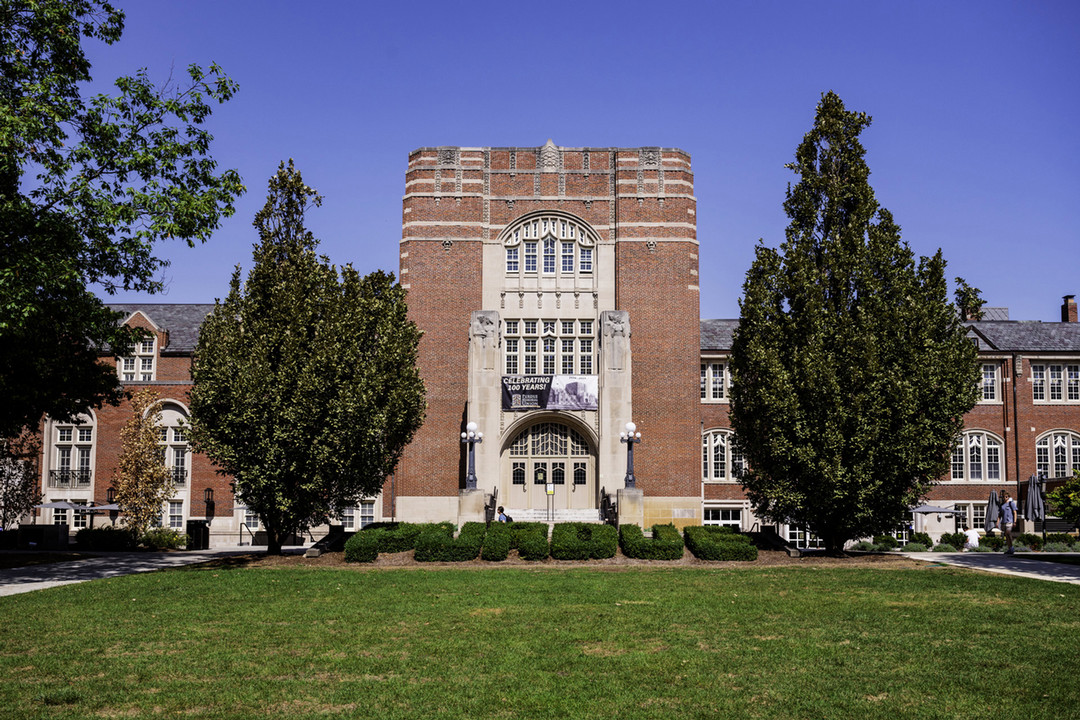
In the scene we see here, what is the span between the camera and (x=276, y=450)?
83.7 feet

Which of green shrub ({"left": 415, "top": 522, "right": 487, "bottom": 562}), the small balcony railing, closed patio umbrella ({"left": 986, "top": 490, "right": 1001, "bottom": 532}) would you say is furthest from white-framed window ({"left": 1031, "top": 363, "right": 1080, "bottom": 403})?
the small balcony railing

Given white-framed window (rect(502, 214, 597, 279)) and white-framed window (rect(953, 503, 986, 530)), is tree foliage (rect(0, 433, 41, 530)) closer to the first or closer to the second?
white-framed window (rect(502, 214, 597, 279))

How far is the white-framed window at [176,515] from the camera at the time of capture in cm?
4222

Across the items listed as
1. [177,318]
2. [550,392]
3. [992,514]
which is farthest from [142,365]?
[992,514]

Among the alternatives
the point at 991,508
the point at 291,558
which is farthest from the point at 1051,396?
the point at 291,558

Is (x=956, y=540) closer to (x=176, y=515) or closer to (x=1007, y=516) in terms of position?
(x=1007, y=516)

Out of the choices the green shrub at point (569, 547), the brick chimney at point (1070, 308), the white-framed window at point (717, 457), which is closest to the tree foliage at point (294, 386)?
the green shrub at point (569, 547)

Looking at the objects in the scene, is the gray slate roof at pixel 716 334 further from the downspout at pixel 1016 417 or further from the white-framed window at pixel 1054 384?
the white-framed window at pixel 1054 384

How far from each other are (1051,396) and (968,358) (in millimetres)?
22977

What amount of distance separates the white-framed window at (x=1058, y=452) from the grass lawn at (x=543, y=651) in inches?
1182

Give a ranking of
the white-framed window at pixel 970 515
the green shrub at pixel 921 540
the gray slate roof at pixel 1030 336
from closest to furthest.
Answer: the green shrub at pixel 921 540
the white-framed window at pixel 970 515
the gray slate roof at pixel 1030 336

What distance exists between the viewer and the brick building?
39.4 m

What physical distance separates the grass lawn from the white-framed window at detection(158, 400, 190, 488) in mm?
23813

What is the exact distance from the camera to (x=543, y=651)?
12.0 metres
